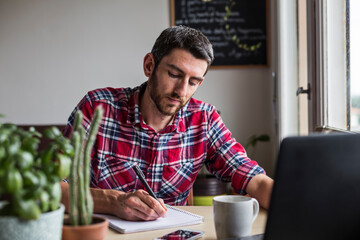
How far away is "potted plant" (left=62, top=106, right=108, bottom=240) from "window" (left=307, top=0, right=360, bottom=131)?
121 cm

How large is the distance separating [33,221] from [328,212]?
447 mm

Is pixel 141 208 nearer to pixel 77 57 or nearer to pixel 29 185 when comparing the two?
pixel 29 185

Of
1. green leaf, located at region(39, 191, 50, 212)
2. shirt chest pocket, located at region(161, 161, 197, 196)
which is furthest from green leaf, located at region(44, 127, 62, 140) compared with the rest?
shirt chest pocket, located at region(161, 161, 197, 196)

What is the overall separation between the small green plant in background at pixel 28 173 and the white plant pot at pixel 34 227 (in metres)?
0.01

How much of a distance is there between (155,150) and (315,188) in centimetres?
99

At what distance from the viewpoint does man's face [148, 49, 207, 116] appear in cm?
159

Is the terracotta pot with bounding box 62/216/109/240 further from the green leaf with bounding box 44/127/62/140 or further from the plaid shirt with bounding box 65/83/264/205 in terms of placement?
the plaid shirt with bounding box 65/83/264/205

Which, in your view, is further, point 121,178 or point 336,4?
point 336,4

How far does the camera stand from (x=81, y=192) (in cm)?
70

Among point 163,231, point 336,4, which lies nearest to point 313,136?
point 163,231

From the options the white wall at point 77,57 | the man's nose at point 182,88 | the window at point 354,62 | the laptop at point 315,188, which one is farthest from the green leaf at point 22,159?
the white wall at point 77,57

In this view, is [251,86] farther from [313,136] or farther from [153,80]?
[313,136]

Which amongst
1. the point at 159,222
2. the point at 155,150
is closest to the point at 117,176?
the point at 155,150

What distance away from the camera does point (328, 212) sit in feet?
2.29
